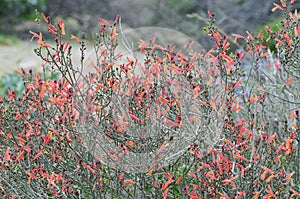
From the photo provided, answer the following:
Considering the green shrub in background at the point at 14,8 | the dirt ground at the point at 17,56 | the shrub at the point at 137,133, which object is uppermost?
the green shrub in background at the point at 14,8

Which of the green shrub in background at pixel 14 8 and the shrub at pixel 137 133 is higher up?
the green shrub in background at pixel 14 8

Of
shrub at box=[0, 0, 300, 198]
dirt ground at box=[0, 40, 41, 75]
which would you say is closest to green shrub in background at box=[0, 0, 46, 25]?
dirt ground at box=[0, 40, 41, 75]

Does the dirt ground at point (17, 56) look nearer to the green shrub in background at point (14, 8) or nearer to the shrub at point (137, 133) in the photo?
the green shrub in background at point (14, 8)

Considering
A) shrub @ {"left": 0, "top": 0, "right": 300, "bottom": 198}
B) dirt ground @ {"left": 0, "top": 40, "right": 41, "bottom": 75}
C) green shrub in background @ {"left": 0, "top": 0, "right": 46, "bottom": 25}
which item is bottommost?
shrub @ {"left": 0, "top": 0, "right": 300, "bottom": 198}

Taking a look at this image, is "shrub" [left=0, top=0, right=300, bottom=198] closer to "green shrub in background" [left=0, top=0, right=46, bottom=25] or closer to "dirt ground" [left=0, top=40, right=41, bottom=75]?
"dirt ground" [left=0, top=40, right=41, bottom=75]

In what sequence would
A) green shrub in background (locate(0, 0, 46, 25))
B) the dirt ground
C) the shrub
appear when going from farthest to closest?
green shrub in background (locate(0, 0, 46, 25)), the dirt ground, the shrub

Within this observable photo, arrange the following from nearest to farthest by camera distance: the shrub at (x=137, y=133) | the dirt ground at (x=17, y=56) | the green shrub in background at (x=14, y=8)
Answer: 1. the shrub at (x=137, y=133)
2. the dirt ground at (x=17, y=56)
3. the green shrub in background at (x=14, y=8)

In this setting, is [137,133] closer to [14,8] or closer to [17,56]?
[17,56]

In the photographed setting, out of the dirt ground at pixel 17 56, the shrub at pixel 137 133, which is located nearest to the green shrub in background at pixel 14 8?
the dirt ground at pixel 17 56

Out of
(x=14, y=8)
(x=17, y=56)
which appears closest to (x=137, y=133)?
(x=17, y=56)

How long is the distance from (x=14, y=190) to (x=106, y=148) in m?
0.52

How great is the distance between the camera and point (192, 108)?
311cm

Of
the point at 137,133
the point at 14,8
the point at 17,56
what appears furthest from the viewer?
the point at 14,8

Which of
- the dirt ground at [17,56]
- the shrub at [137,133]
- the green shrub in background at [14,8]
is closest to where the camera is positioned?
the shrub at [137,133]
